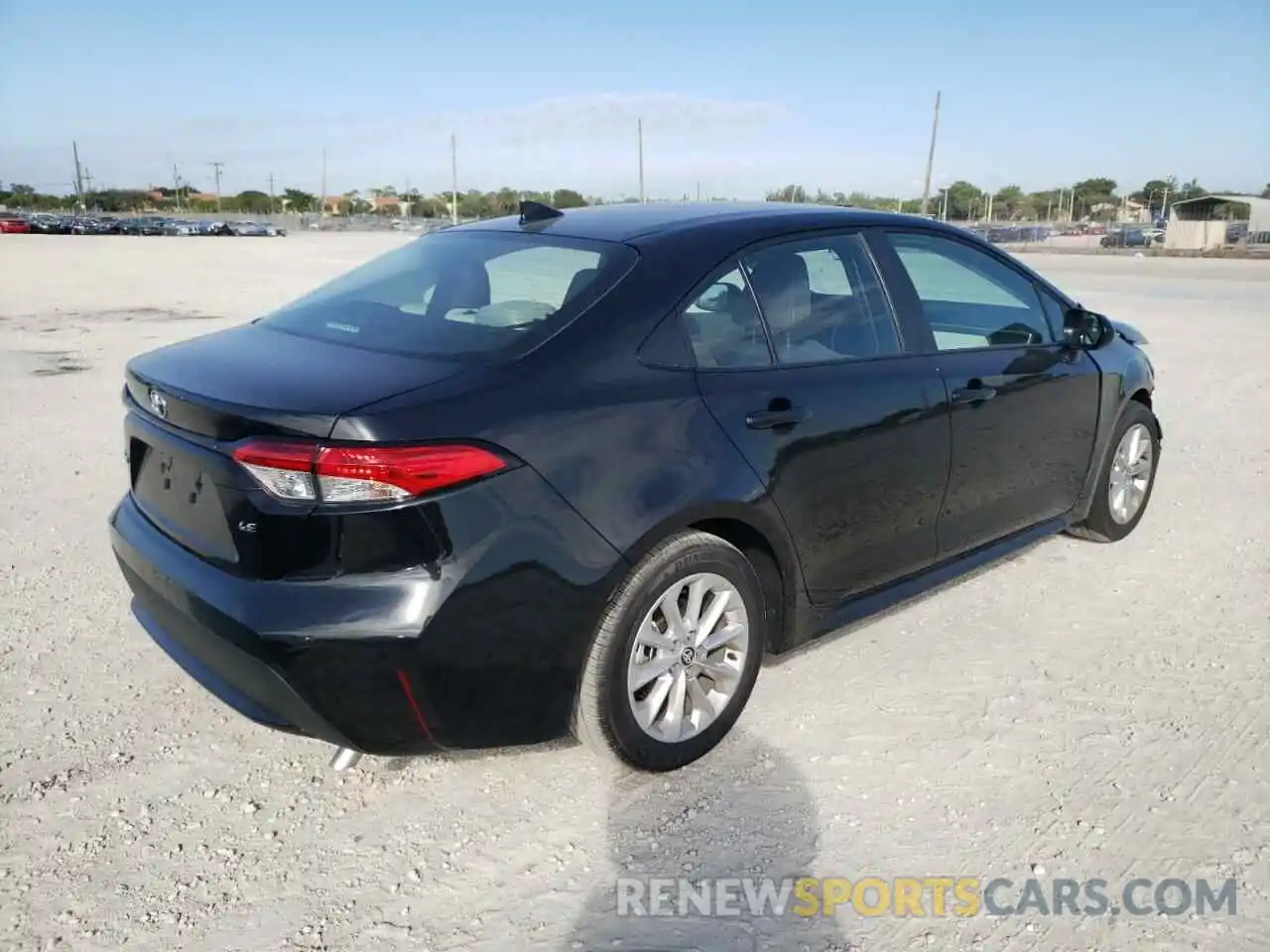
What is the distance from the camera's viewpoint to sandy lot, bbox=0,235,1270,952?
2.44 meters

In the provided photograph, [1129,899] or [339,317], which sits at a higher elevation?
[339,317]

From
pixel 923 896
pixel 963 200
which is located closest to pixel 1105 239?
pixel 963 200

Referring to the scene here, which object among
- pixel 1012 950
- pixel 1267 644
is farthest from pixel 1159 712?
pixel 1012 950

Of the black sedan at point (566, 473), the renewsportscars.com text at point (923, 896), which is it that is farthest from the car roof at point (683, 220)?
the renewsportscars.com text at point (923, 896)

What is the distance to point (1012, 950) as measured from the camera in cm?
235

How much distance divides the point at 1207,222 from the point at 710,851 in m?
53.8

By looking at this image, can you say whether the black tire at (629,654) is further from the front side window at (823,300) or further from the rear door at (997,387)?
the rear door at (997,387)

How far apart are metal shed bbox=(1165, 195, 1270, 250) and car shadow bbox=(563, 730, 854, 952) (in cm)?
5168

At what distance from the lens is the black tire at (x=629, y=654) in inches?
110

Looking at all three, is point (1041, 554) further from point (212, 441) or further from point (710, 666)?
point (212, 441)

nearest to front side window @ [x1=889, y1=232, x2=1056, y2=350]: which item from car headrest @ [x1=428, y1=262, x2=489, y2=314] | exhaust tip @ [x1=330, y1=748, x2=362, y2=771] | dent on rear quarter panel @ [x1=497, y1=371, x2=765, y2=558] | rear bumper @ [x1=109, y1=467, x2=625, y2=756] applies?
dent on rear quarter panel @ [x1=497, y1=371, x2=765, y2=558]

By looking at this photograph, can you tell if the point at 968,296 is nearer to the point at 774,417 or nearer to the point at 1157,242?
the point at 774,417

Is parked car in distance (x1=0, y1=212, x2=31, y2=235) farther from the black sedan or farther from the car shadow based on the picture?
the car shadow

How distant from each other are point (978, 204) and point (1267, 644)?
99.5 metres
